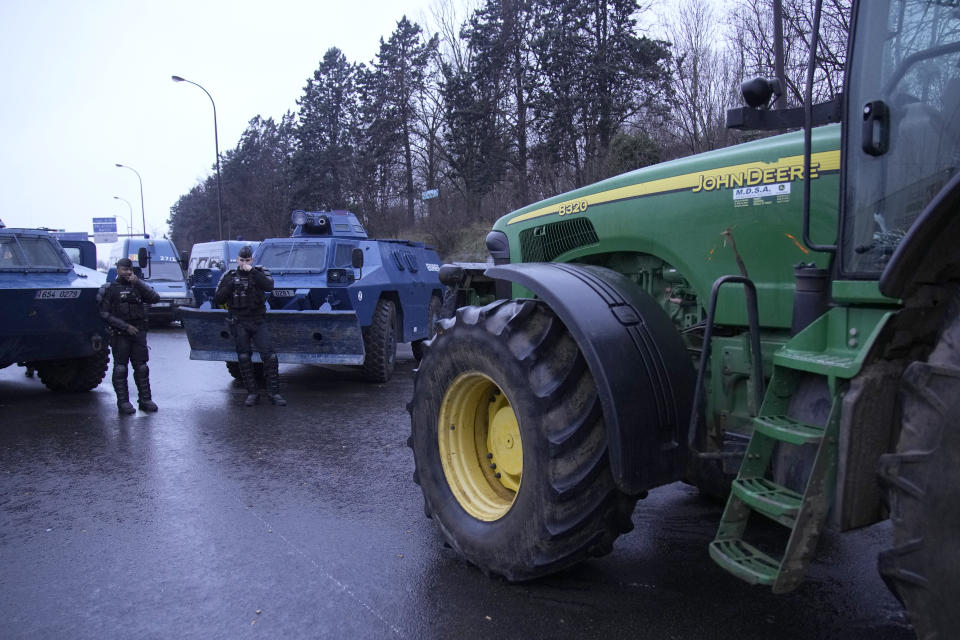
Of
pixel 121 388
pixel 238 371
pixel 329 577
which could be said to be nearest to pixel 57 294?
pixel 121 388

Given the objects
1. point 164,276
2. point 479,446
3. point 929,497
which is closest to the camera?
point 929,497

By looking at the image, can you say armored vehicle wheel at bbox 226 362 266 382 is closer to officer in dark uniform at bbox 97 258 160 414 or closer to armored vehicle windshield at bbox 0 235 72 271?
officer in dark uniform at bbox 97 258 160 414

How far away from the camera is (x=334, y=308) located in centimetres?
952

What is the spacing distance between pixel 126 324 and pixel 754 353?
7.15 metres

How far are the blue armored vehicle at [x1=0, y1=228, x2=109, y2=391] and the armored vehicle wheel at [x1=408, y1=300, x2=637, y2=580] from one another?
6.38 meters

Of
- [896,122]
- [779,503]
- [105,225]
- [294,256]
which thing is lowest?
[779,503]

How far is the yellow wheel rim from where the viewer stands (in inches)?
136

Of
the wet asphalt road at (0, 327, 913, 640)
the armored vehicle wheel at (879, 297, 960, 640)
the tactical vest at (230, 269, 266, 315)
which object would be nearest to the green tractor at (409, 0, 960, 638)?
the armored vehicle wheel at (879, 297, 960, 640)

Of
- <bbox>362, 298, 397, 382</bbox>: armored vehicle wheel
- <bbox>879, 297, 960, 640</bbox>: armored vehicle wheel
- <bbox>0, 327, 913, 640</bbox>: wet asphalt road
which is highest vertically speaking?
<bbox>879, 297, 960, 640</bbox>: armored vehicle wheel

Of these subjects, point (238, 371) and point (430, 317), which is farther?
point (430, 317)

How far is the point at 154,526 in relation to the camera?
438 centimetres

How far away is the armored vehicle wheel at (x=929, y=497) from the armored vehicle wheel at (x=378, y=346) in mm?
7952

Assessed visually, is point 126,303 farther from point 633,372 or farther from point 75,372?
point 633,372

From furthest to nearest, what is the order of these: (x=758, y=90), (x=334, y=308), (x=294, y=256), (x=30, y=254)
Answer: (x=294, y=256)
(x=334, y=308)
(x=30, y=254)
(x=758, y=90)
